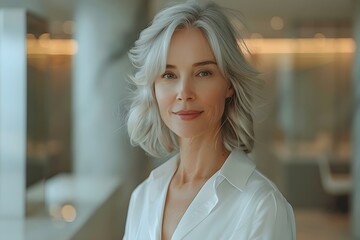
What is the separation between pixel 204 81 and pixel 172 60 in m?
0.12

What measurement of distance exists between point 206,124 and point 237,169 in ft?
0.56

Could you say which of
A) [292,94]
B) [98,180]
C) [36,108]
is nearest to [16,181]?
[36,108]

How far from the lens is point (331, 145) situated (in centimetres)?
1113

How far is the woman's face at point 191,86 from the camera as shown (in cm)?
186

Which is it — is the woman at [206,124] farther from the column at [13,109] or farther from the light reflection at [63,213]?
the column at [13,109]

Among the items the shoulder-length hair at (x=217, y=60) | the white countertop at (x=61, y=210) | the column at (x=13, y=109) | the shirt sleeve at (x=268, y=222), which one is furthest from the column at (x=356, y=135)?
the shirt sleeve at (x=268, y=222)

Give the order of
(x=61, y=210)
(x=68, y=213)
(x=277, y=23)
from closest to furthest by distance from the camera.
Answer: (x=68, y=213)
(x=61, y=210)
(x=277, y=23)

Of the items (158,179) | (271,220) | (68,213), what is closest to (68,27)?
(68,213)

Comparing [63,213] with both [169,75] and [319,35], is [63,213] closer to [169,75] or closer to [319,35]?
[169,75]

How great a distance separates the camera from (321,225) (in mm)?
9422

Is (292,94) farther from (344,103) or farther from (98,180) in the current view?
(98,180)

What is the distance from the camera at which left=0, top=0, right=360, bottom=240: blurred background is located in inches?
176

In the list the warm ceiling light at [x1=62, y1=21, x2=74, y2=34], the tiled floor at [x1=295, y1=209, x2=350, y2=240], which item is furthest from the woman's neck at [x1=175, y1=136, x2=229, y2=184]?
the warm ceiling light at [x1=62, y1=21, x2=74, y2=34]

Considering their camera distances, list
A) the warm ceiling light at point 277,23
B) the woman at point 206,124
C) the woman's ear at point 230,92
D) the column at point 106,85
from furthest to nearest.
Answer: the warm ceiling light at point 277,23 → the column at point 106,85 → the woman's ear at point 230,92 → the woman at point 206,124
